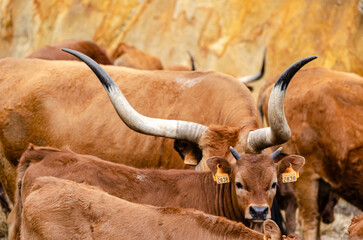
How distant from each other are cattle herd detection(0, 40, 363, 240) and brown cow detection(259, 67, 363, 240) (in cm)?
1

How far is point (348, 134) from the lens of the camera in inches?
309

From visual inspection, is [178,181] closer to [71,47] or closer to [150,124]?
[150,124]

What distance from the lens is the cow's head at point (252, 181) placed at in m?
5.58

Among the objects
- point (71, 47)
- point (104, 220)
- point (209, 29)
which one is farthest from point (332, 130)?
point (209, 29)

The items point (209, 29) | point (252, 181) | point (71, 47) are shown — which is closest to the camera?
point (252, 181)

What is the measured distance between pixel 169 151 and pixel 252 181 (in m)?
1.81

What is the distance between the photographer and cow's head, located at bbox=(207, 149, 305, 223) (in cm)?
558

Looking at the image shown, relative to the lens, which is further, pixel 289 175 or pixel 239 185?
pixel 289 175

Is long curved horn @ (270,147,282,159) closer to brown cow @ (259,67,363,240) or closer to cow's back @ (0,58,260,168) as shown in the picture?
cow's back @ (0,58,260,168)

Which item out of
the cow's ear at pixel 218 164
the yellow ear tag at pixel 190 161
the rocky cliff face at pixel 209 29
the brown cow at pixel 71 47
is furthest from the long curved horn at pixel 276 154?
the rocky cliff face at pixel 209 29

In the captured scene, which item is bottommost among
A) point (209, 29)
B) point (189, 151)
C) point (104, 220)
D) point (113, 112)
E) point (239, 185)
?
point (209, 29)

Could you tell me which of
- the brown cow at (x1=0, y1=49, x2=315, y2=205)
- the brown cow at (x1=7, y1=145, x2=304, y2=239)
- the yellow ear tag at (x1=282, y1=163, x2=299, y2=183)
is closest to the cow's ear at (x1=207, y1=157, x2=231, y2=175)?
the brown cow at (x1=7, y1=145, x2=304, y2=239)

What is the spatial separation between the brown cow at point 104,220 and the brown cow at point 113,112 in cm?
180

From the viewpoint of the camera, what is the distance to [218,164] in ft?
19.2
